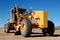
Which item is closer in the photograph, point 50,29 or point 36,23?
point 36,23

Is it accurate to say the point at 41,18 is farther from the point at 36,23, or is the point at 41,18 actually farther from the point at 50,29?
the point at 50,29

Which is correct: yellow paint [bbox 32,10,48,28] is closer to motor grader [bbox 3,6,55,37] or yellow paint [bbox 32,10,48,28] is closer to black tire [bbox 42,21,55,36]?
motor grader [bbox 3,6,55,37]

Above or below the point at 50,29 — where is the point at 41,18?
above

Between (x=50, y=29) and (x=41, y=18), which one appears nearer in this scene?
(x=41, y=18)

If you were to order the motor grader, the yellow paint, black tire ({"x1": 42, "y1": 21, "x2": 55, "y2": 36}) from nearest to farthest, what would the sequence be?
the motor grader → the yellow paint → black tire ({"x1": 42, "y1": 21, "x2": 55, "y2": 36})

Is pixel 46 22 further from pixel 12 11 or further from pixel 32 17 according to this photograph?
pixel 12 11

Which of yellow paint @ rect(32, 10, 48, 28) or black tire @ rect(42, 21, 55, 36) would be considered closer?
yellow paint @ rect(32, 10, 48, 28)

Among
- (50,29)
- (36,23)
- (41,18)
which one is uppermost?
(41,18)

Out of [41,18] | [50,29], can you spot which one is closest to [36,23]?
[41,18]

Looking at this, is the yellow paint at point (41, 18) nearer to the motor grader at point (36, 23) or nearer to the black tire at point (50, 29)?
the motor grader at point (36, 23)

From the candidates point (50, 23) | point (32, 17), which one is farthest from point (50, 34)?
point (32, 17)

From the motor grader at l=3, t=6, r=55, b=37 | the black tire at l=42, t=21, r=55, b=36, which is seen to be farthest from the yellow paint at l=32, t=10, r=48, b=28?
the black tire at l=42, t=21, r=55, b=36

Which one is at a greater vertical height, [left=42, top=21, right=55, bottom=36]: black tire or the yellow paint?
the yellow paint

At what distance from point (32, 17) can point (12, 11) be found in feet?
16.8
